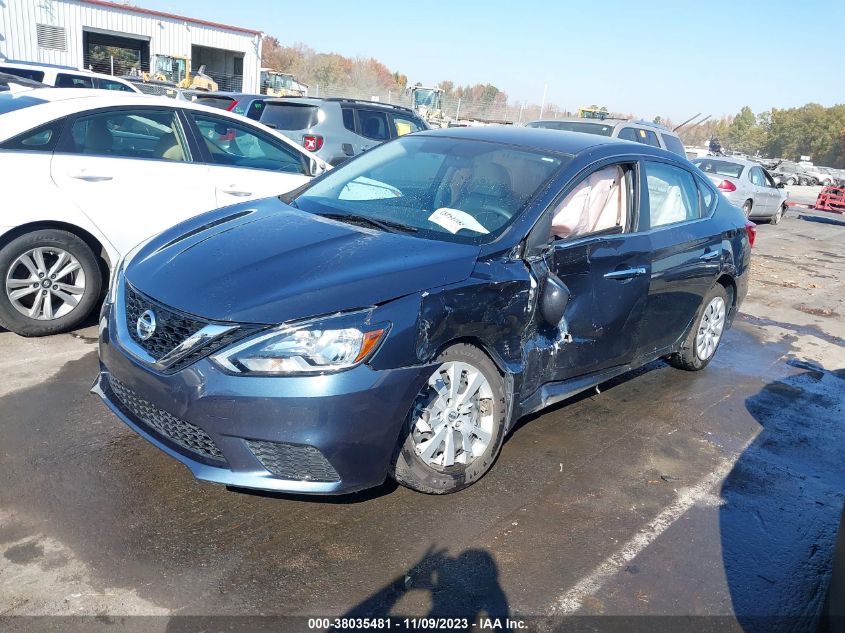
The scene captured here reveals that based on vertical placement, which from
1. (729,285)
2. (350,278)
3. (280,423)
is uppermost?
(350,278)

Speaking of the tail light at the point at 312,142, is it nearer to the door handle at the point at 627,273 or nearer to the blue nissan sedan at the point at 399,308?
the blue nissan sedan at the point at 399,308

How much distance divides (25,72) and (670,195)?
44.8 ft

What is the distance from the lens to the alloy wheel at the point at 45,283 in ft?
15.9

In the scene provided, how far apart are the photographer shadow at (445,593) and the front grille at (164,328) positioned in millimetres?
1264

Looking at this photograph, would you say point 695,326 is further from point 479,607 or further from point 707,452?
point 479,607

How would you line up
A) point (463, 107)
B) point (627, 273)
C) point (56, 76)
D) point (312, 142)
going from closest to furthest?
1. point (627, 273)
2. point (312, 142)
3. point (56, 76)
4. point (463, 107)

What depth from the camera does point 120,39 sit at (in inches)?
1415

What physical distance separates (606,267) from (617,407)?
126cm

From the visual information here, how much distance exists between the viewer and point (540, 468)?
3.89 m

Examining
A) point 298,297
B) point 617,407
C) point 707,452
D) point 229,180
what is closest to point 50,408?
point 298,297

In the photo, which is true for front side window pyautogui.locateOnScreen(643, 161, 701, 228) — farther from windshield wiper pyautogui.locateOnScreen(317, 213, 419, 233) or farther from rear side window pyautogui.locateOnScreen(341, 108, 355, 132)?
rear side window pyautogui.locateOnScreen(341, 108, 355, 132)

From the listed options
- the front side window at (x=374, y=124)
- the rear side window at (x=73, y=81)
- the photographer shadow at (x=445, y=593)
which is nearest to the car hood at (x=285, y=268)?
the photographer shadow at (x=445, y=593)

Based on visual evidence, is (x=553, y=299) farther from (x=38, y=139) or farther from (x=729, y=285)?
(x=38, y=139)

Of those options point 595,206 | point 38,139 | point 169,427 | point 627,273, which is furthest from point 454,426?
point 38,139
